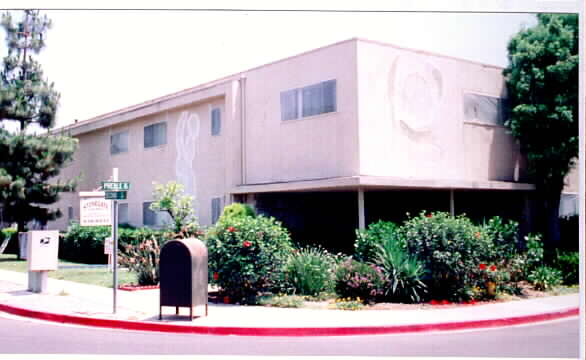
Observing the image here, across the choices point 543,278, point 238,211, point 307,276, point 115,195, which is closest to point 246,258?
point 307,276

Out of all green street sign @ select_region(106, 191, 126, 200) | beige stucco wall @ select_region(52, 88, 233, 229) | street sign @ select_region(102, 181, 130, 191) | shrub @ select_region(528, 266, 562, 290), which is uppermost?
beige stucco wall @ select_region(52, 88, 233, 229)

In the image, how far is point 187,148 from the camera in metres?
25.1

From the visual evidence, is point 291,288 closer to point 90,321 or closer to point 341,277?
point 341,277

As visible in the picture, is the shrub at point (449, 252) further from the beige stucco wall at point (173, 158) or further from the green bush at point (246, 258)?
the beige stucco wall at point (173, 158)

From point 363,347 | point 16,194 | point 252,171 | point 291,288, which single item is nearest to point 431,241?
Answer: point 291,288

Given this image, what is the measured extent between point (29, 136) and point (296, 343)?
21.9 metres

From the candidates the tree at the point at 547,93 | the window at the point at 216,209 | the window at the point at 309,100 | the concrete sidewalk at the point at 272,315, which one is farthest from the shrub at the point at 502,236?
the window at the point at 216,209

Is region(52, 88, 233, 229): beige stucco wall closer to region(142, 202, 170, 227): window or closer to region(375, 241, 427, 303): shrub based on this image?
region(142, 202, 170, 227): window

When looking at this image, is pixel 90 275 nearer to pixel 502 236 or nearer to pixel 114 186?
pixel 114 186

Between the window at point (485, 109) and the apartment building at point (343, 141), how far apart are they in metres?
0.04

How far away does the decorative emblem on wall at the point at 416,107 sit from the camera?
1936 cm

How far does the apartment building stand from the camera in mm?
18797

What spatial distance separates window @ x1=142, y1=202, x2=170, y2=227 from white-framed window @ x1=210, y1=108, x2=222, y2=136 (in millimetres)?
4236

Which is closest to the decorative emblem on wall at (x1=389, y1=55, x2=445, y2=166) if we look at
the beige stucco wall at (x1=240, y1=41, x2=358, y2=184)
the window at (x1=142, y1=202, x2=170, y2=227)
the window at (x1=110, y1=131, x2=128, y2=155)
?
the beige stucco wall at (x1=240, y1=41, x2=358, y2=184)
